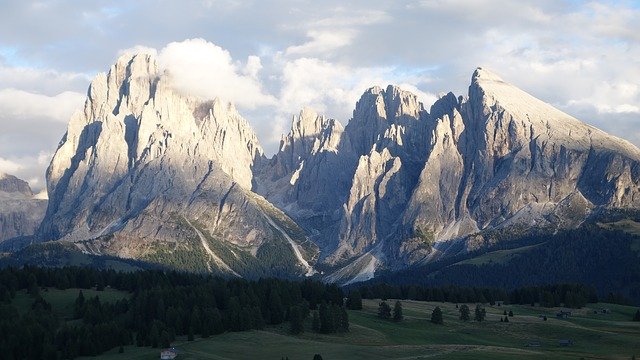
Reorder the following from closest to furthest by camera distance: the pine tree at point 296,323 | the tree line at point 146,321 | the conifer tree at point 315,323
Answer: the tree line at point 146,321
the pine tree at point 296,323
the conifer tree at point 315,323

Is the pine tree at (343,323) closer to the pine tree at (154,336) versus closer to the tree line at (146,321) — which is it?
the tree line at (146,321)

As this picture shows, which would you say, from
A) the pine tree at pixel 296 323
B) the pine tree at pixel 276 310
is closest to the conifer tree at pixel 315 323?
the pine tree at pixel 296 323

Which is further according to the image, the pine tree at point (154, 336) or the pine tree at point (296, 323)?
the pine tree at point (296, 323)

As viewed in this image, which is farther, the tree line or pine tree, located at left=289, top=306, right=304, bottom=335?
pine tree, located at left=289, top=306, right=304, bottom=335

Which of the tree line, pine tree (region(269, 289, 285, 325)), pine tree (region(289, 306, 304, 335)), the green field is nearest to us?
the green field

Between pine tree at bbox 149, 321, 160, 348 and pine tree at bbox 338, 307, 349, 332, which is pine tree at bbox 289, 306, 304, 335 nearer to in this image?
pine tree at bbox 338, 307, 349, 332

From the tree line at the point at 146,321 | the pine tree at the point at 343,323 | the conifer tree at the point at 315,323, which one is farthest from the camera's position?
the pine tree at the point at 343,323

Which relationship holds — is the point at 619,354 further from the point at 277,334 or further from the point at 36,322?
the point at 36,322

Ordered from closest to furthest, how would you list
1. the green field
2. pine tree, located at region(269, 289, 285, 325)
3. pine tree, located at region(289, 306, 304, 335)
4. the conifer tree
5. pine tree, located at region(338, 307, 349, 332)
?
the green field → pine tree, located at region(289, 306, 304, 335) → the conifer tree → pine tree, located at region(338, 307, 349, 332) → pine tree, located at region(269, 289, 285, 325)

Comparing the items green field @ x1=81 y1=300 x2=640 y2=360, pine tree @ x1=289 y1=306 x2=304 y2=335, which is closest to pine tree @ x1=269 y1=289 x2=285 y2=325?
green field @ x1=81 y1=300 x2=640 y2=360

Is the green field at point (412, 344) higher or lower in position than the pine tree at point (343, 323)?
lower

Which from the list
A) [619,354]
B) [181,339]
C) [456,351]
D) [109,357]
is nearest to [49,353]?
[109,357]

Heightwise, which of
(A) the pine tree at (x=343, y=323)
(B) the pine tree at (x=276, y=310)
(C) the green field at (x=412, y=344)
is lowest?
(C) the green field at (x=412, y=344)

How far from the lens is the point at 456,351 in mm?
157125
